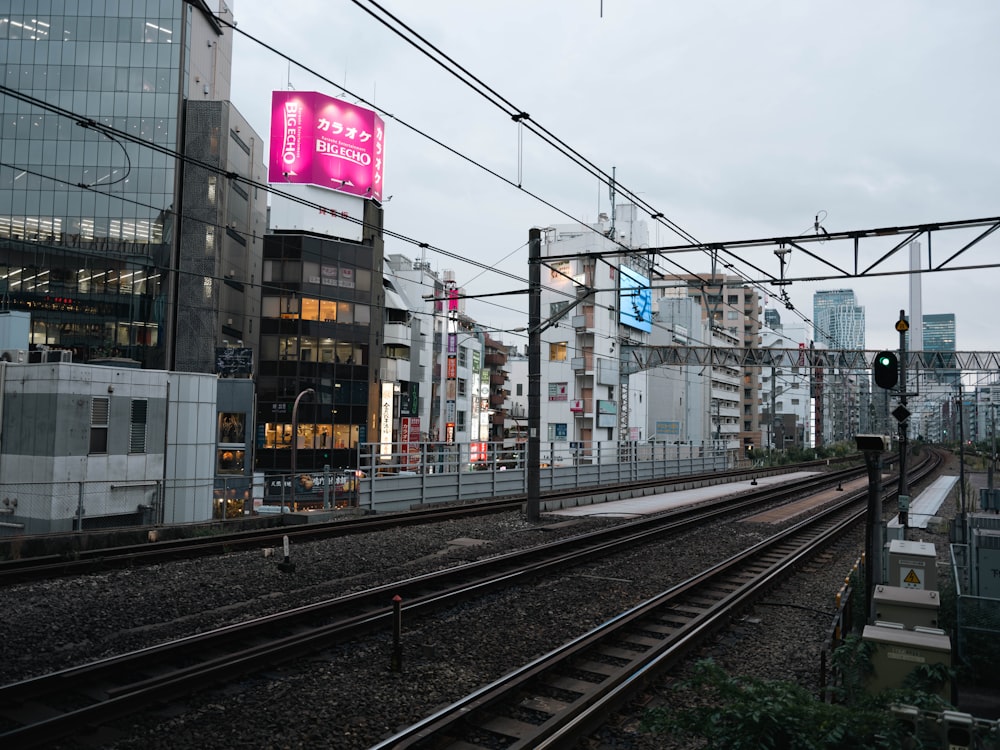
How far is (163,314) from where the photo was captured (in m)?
55.9

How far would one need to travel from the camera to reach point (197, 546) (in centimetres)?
1480

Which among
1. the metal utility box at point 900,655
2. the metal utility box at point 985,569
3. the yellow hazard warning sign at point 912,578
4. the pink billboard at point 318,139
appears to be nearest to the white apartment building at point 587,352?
the pink billboard at point 318,139

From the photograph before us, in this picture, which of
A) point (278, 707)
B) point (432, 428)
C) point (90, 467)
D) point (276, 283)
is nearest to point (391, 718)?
point (278, 707)

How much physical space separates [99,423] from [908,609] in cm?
1962

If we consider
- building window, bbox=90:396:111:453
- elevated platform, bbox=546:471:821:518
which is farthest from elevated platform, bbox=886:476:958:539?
building window, bbox=90:396:111:453

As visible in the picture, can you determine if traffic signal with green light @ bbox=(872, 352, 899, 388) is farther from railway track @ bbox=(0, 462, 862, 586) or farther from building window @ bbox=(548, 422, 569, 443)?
building window @ bbox=(548, 422, 569, 443)

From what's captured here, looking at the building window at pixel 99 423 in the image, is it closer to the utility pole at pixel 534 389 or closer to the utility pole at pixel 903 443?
the utility pole at pixel 534 389

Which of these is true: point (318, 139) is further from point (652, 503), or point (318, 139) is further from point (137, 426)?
point (652, 503)

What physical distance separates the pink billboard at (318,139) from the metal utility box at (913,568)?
5422 centimetres

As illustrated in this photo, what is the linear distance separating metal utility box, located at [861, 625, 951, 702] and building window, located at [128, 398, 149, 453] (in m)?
19.8

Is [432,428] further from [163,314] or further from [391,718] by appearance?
[391,718]

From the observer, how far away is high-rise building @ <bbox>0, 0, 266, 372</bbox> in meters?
55.4

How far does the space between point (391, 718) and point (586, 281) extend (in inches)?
2574

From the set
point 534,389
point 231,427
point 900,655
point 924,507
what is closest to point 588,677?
point 900,655
